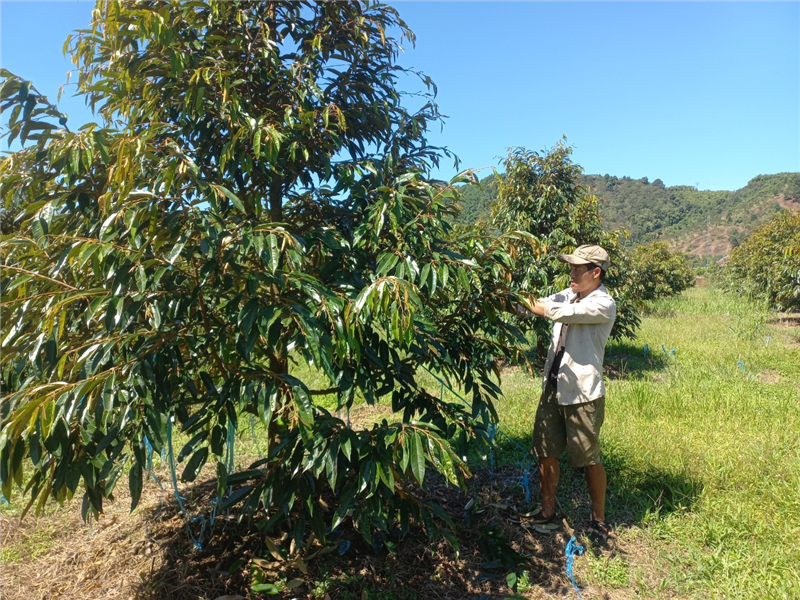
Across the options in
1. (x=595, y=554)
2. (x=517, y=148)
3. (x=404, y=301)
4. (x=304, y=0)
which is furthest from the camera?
(x=517, y=148)

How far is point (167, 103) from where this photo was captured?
220 centimetres

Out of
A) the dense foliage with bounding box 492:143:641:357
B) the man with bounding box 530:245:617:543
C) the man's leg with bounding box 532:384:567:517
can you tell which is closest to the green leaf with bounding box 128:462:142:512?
the man with bounding box 530:245:617:543

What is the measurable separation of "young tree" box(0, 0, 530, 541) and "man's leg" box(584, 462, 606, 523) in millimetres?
879

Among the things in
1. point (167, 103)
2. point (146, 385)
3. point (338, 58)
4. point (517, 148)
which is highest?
point (517, 148)

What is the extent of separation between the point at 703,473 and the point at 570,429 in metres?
1.38

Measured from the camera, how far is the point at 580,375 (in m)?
2.76

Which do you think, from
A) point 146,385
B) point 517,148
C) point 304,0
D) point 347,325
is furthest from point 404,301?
point 517,148

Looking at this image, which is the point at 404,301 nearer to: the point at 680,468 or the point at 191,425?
the point at 191,425

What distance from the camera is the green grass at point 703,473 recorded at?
264cm

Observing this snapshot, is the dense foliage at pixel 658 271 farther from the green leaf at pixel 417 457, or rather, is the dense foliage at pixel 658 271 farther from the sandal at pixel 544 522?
the green leaf at pixel 417 457

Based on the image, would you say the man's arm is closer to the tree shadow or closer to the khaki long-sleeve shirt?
the khaki long-sleeve shirt

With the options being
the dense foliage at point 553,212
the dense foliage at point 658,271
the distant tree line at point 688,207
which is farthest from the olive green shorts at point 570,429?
the distant tree line at point 688,207

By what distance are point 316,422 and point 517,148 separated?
17.5ft

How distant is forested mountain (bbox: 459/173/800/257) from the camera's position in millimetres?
50594
